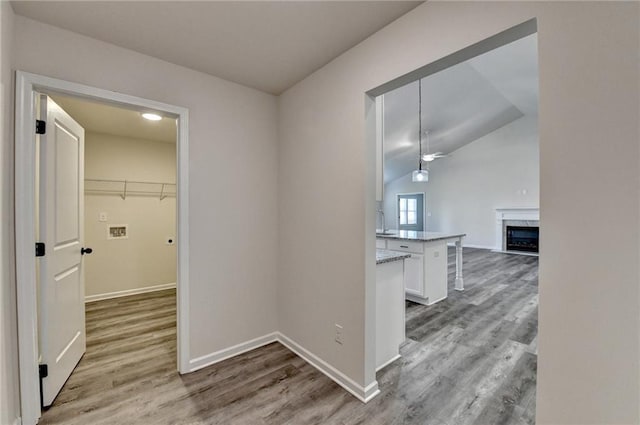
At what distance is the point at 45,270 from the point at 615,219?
297 centimetres

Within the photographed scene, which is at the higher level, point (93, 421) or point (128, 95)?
point (128, 95)

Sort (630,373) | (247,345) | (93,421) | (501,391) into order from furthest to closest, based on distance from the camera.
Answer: (247,345) → (501,391) → (93,421) → (630,373)

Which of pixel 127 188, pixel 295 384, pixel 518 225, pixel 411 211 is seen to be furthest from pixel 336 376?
pixel 411 211

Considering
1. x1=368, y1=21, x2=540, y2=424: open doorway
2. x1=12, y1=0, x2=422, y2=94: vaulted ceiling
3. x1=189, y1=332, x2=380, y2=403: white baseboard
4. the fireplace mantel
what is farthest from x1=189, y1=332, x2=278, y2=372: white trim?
the fireplace mantel

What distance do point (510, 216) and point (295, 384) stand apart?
27.3 feet

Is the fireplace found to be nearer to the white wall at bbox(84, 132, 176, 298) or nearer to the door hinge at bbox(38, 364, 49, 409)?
the white wall at bbox(84, 132, 176, 298)

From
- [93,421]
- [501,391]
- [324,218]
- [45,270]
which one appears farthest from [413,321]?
[45,270]

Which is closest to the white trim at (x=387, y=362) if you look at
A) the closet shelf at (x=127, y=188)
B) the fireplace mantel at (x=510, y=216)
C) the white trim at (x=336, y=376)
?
the white trim at (x=336, y=376)

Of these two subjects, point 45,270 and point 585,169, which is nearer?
point 585,169

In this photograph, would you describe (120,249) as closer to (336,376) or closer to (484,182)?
(336,376)

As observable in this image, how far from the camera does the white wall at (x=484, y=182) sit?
7.64 meters

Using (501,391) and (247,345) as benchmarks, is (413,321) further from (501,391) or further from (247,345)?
(247,345)

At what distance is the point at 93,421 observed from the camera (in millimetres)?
1685

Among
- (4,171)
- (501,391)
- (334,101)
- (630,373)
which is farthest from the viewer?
(334,101)
